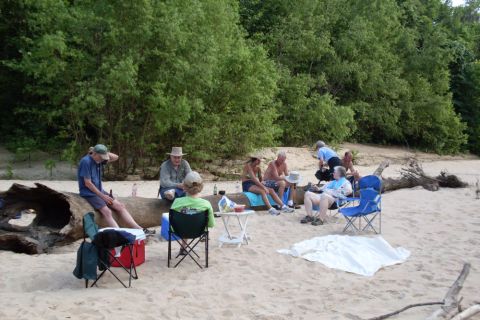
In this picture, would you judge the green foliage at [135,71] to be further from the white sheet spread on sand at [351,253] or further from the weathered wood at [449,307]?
the weathered wood at [449,307]

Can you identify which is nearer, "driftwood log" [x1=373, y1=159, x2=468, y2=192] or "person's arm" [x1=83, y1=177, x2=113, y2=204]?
"person's arm" [x1=83, y1=177, x2=113, y2=204]

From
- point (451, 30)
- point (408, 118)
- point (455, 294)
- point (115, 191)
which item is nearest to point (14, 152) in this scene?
point (115, 191)

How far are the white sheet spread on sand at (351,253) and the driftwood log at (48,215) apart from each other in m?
2.13

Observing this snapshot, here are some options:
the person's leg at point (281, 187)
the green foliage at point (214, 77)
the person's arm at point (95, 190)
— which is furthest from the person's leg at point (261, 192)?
the green foliage at point (214, 77)

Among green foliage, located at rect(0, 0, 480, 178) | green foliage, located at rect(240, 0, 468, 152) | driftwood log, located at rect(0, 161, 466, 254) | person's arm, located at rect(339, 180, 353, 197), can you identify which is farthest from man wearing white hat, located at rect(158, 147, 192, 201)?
green foliage, located at rect(240, 0, 468, 152)

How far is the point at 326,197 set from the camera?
7.67 m

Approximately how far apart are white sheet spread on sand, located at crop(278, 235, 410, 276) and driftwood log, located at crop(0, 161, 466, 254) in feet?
7.00

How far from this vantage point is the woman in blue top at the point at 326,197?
302 inches

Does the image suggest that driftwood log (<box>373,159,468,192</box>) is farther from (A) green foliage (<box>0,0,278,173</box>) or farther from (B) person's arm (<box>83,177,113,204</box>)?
(B) person's arm (<box>83,177,113,204</box>)

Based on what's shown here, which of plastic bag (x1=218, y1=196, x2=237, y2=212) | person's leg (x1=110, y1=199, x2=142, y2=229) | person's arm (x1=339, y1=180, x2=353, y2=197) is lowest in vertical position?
person's leg (x1=110, y1=199, x2=142, y2=229)

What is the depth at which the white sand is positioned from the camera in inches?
158

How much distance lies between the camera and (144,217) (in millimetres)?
7062

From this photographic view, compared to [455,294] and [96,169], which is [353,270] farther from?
[96,169]

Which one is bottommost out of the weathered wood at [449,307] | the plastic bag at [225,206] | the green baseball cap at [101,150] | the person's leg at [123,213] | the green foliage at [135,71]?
the person's leg at [123,213]
